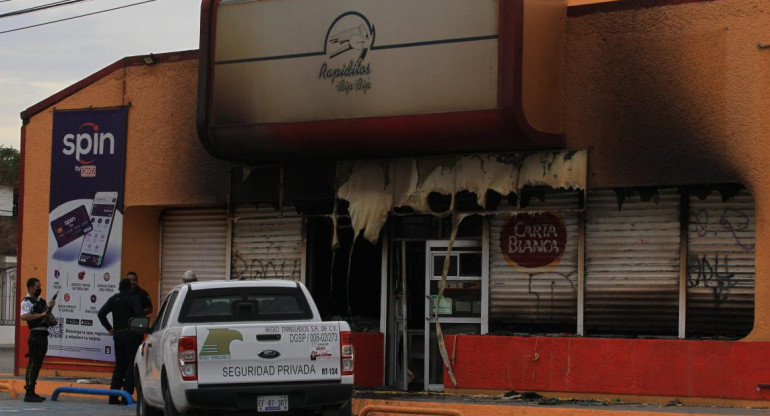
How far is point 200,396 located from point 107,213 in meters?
8.99

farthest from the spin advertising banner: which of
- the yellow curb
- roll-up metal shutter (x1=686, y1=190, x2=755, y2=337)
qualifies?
roll-up metal shutter (x1=686, y1=190, x2=755, y2=337)

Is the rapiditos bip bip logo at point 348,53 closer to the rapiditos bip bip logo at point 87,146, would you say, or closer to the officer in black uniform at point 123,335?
the officer in black uniform at point 123,335

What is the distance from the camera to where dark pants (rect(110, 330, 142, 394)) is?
16.3 meters

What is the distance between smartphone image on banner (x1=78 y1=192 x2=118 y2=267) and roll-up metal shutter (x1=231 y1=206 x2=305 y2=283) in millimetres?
2147

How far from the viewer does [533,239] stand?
16391 mm

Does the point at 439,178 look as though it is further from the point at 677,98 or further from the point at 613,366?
the point at 613,366

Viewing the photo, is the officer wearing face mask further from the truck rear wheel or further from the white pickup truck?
the truck rear wheel

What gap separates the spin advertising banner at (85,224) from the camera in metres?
19.5

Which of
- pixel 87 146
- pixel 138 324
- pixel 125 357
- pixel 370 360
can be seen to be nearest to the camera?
pixel 138 324

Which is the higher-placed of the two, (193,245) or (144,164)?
(144,164)

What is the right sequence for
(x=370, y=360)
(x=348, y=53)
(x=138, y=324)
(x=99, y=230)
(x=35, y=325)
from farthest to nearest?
(x=99, y=230) → (x=370, y=360) → (x=35, y=325) → (x=348, y=53) → (x=138, y=324)

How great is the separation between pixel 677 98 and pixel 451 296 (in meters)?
4.32

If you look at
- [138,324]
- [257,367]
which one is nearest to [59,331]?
[138,324]

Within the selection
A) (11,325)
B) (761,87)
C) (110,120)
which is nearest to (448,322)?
(761,87)
